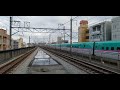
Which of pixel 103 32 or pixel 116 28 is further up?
pixel 116 28

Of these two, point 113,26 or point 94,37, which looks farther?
point 94,37

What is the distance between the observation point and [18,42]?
115 meters

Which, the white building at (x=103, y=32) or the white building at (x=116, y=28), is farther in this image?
the white building at (x=103, y=32)

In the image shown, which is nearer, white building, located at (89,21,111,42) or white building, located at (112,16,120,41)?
white building, located at (112,16,120,41)

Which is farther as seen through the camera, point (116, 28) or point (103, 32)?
point (103, 32)
